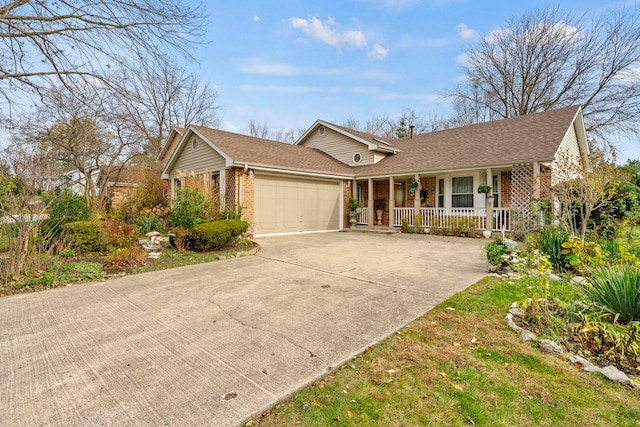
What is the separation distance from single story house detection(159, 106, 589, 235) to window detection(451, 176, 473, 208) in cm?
4

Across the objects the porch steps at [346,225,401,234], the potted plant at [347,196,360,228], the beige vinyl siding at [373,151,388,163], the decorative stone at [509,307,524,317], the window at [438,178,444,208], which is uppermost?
the beige vinyl siding at [373,151,388,163]

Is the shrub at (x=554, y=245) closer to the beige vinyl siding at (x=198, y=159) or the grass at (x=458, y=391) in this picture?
the grass at (x=458, y=391)

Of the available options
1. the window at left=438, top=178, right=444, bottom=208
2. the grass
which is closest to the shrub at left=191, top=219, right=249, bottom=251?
the grass

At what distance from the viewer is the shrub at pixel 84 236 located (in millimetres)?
7469

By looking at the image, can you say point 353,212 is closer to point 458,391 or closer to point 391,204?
point 391,204

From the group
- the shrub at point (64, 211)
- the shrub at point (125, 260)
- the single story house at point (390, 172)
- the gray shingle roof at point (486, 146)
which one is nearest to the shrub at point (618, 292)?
the single story house at point (390, 172)

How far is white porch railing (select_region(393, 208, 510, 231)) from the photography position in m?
11.5

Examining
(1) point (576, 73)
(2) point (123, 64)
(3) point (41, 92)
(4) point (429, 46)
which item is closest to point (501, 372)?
(2) point (123, 64)

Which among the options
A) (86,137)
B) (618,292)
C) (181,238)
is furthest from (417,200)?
(86,137)

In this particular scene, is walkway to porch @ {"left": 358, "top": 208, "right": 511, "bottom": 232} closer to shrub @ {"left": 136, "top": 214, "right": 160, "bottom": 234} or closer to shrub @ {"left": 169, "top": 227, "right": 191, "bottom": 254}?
shrub @ {"left": 169, "top": 227, "right": 191, "bottom": 254}

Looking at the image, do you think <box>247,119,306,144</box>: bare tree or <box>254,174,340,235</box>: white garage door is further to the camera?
<box>247,119,306,144</box>: bare tree

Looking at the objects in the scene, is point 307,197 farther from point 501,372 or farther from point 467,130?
point 501,372

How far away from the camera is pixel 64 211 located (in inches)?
350

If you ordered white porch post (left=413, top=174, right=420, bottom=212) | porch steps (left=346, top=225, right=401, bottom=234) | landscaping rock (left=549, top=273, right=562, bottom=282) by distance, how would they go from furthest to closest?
1. porch steps (left=346, top=225, right=401, bottom=234)
2. white porch post (left=413, top=174, right=420, bottom=212)
3. landscaping rock (left=549, top=273, right=562, bottom=282)
